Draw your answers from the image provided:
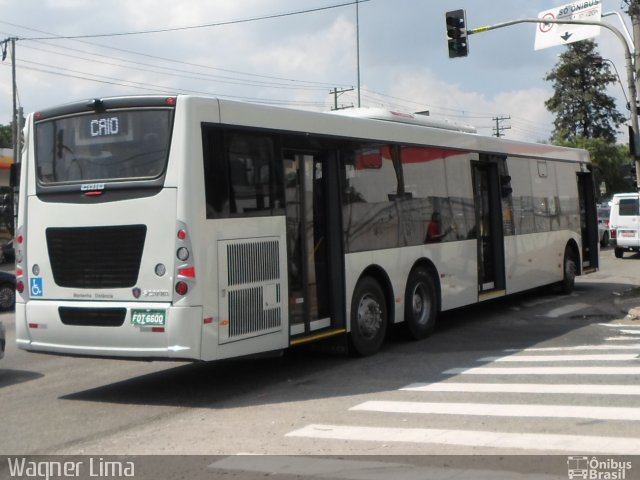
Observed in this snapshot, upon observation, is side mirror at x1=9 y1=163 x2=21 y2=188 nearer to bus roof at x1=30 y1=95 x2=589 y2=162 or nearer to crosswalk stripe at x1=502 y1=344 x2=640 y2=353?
bus roof at x1=30 y1=95 x2=589 y2=162

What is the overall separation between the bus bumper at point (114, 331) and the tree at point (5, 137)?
85.9 m

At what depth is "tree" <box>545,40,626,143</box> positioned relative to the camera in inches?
2931

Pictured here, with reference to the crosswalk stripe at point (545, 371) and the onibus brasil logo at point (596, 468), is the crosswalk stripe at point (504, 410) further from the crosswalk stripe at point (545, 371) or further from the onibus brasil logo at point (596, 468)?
the crosswalk stripe at point (545, 371)

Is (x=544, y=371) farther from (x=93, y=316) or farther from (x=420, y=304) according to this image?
(x=93, y=316)

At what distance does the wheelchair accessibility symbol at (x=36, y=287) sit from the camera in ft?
30.1

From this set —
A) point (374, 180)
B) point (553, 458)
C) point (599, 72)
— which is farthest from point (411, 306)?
point (599, 72)

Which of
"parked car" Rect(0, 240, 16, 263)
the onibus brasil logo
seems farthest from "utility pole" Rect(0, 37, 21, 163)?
the onibus brasil logo

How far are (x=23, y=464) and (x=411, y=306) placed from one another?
6.66 metres

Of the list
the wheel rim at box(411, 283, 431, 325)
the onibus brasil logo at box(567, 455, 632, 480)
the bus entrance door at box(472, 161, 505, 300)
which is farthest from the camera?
the bus entrance door at box(472, 161, 505, 300)

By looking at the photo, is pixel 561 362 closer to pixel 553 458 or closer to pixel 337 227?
pixel 337 227

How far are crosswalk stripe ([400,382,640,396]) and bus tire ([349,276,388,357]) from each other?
5.56 feet

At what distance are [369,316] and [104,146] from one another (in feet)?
13.9

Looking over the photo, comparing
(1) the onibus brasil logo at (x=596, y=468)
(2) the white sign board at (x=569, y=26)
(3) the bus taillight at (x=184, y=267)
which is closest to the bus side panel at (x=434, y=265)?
(3) the bus taillight at (x=184, y=267)

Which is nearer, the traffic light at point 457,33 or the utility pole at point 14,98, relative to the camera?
the traffic light at point 457,33
